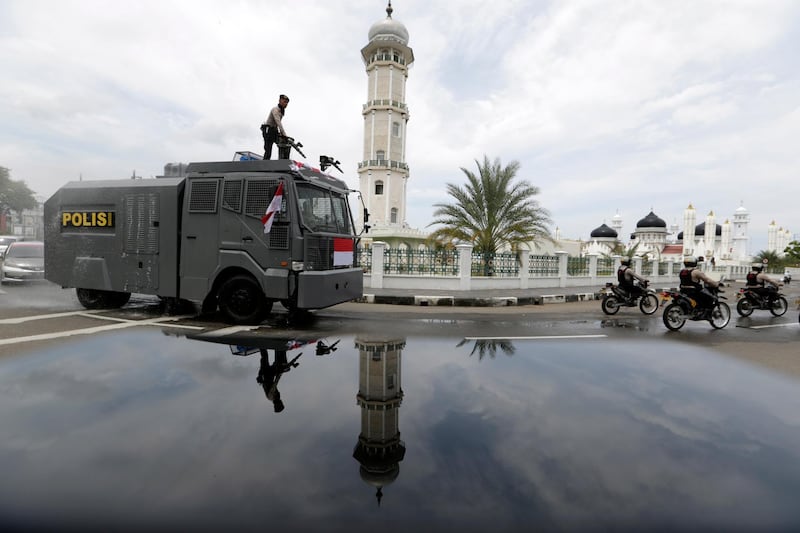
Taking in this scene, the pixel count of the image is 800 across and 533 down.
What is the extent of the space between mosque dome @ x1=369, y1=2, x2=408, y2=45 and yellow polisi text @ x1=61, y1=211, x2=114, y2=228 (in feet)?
121

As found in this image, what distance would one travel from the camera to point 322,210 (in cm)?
709

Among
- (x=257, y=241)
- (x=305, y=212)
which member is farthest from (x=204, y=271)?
(x=305, y=212)

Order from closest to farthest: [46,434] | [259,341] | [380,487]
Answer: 1. [380,487]
2. [46,434]
3. [259,341]

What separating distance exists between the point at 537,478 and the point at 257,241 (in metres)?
5.58

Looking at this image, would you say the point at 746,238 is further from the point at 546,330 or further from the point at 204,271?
the point at 204,271

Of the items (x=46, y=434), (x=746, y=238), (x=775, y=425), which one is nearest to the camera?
(x=46, y=434)

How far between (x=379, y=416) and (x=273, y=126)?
6.35 m

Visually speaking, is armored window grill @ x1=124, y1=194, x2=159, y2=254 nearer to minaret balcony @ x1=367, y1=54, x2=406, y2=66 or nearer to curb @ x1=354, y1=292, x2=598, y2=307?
curb @ x1=354, y1=292, x2=598, y2=307

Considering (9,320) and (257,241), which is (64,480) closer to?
(257,241)

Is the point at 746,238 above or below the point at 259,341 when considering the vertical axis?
above

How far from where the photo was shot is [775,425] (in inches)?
120

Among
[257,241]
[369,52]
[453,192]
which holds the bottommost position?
[257,241]

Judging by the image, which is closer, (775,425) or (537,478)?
(537,478)

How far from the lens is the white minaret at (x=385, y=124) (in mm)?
37406
